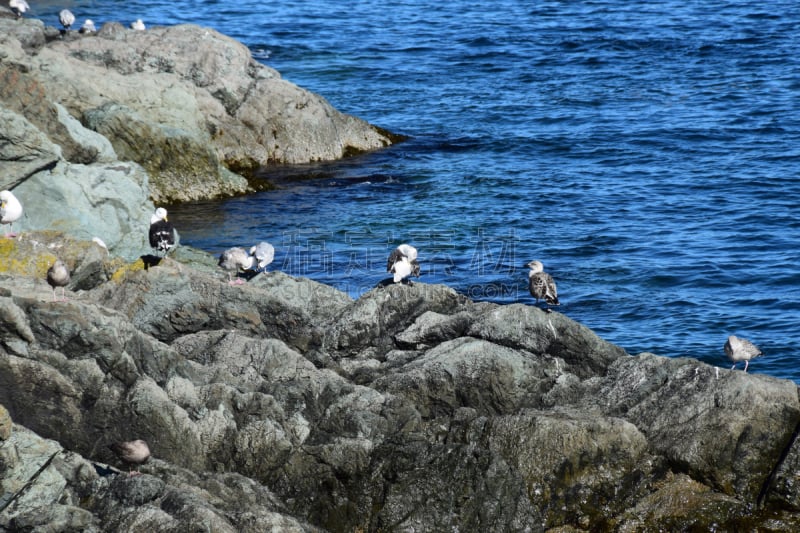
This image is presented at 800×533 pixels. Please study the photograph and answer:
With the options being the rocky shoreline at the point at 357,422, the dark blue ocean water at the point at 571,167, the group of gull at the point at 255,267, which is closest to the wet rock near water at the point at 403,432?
the rocky shoreline at the point at 357,422

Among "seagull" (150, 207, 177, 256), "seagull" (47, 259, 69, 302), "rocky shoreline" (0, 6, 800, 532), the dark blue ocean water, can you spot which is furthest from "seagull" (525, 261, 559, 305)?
"seagull" (47, 259, 69, 302)

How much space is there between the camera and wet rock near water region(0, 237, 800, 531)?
11.2 metres

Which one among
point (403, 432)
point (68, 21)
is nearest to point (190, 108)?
point (68, 21)

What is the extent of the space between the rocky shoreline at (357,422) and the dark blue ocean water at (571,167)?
683 cm

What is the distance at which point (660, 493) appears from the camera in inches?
464

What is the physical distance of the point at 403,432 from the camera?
12008 millimetres

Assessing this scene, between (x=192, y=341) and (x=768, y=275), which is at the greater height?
(x=192, y=341)

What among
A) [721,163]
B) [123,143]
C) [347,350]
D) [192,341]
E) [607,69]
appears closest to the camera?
[192,341]

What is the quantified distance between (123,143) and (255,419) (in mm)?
15684

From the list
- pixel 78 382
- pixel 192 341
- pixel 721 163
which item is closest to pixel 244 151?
pixel 721 163

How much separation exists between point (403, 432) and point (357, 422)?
554mm

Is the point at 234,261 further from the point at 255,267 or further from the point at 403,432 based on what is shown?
the point at 403,432

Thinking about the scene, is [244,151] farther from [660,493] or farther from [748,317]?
[660,493]

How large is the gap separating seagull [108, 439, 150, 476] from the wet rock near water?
23cm
